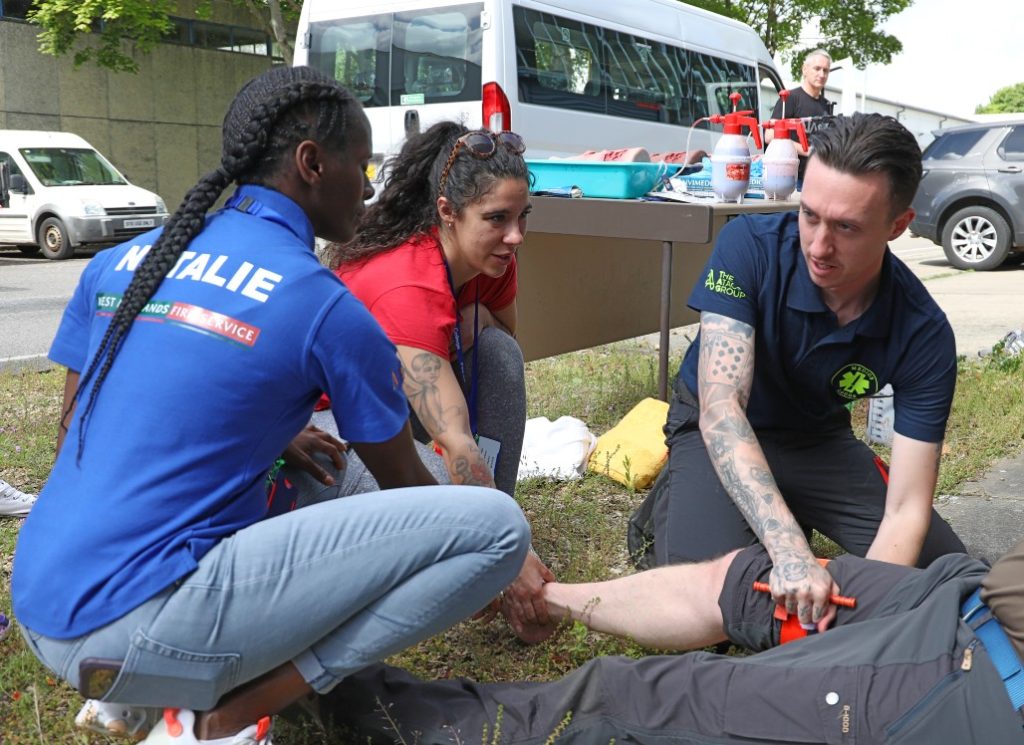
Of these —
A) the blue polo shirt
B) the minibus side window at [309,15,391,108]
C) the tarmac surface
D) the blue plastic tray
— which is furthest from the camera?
the minibus side window at [309,15,391,108]

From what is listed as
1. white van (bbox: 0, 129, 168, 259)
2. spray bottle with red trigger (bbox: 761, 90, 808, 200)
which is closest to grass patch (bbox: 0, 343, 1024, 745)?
spray bottle with red trigger (bbox: 761, 90, 808, 200)

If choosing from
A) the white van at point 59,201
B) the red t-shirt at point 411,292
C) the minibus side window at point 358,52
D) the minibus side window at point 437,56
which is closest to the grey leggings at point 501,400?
the red t-shirt at point 411,292

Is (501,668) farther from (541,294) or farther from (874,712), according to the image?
(541,294)

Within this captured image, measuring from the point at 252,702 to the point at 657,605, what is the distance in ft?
3.21

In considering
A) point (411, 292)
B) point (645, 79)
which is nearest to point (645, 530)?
point (411, 292)

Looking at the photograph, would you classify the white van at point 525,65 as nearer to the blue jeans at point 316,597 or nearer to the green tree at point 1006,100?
the blue jeans at point 316,597

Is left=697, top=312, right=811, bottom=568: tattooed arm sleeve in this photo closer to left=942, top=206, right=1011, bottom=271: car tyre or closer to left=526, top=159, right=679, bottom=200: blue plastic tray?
left=526, top=159, right=679, bottom=200: blue plastic tray

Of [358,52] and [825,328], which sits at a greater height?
[358,52]

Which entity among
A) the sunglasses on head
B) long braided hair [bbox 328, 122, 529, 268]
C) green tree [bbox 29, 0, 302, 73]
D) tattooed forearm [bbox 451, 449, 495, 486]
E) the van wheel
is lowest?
the van wheel

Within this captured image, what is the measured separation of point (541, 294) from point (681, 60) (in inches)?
276

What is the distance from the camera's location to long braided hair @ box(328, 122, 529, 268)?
2705 millimetres

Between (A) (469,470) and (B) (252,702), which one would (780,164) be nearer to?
(A) (469,470)

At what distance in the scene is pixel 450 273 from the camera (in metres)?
2.74

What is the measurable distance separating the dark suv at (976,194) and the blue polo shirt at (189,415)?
11163mm
